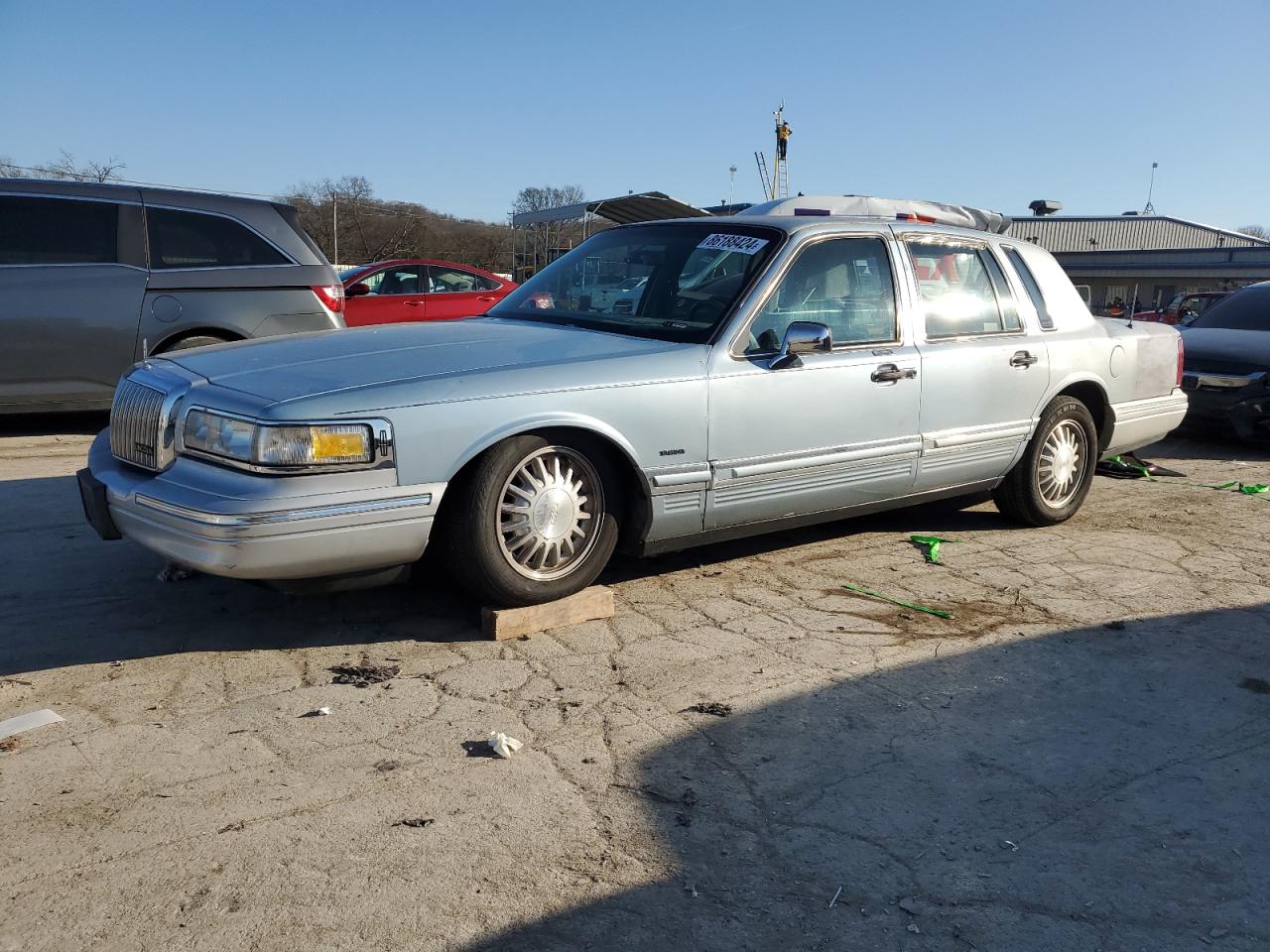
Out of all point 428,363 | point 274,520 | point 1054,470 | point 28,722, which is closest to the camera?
point 28,722

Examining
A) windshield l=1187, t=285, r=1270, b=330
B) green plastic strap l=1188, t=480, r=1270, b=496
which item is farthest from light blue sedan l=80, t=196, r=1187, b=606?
windshield l=1187, t=285, r=1270, b=330

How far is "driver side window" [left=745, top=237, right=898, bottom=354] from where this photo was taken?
181 inches

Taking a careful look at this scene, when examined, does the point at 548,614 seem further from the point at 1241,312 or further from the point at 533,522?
the point at 1241,312

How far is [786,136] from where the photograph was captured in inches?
1655

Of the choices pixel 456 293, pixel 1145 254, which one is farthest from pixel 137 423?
pixel 1145 254

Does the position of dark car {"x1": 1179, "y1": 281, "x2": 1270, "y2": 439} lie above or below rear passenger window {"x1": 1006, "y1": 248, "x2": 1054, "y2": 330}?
below

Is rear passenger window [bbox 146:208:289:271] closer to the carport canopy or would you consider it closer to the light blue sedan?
the light blue sedan

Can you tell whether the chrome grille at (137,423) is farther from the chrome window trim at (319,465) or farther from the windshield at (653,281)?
the windshield at (653,281)

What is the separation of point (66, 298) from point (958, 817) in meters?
6.97

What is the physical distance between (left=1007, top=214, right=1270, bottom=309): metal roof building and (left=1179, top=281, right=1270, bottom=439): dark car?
3776 centimetres

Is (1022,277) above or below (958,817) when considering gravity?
above

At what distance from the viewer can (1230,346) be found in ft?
29.9

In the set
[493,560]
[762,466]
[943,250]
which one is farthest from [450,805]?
[943,250]

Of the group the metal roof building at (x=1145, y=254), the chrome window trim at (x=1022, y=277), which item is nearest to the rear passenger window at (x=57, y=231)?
the chrome window trim at (x=1022, y=277)
